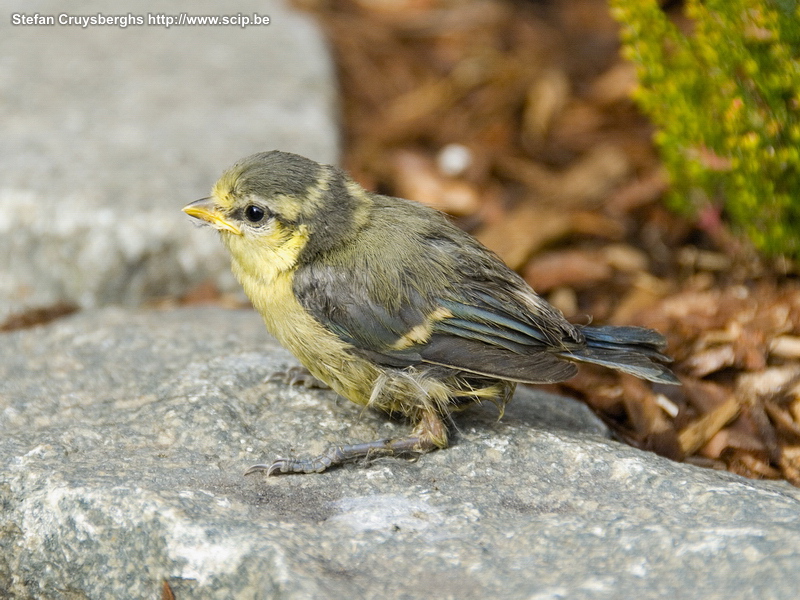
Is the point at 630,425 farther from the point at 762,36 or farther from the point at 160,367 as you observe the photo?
the point at 160,367

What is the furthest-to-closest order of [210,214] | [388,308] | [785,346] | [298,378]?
1. [785,346]
2. [298,378]
3. [210,214]
4. [388,308]

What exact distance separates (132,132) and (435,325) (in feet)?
10.9

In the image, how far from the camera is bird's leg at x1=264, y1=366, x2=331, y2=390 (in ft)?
12.6

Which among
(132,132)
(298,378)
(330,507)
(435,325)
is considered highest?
(132,132)

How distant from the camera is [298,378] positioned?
3863mm

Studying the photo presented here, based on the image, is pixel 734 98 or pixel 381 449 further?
pixel 734 98

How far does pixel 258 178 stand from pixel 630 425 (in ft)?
6.15

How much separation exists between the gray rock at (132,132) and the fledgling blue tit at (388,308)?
154cm

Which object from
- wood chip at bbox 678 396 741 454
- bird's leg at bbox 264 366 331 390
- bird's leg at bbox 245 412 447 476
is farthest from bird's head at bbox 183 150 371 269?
wood chip at bbox 678 396 741 454

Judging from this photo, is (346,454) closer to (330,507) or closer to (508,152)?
(330,507)

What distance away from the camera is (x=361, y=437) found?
139 inches

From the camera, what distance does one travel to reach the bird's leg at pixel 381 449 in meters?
3.24

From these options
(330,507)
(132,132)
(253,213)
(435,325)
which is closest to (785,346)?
(435,325)

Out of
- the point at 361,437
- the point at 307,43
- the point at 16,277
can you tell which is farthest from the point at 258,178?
the point at 307,43
